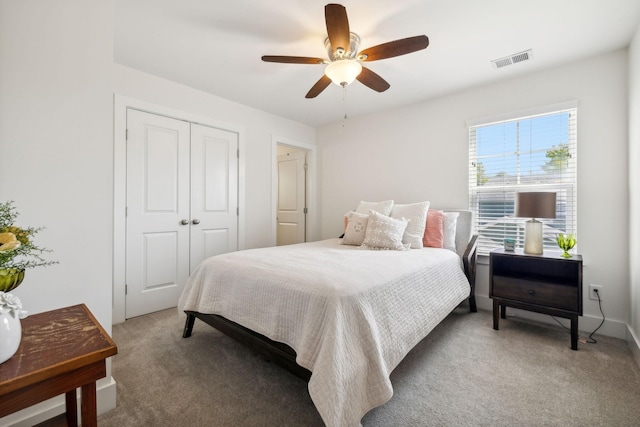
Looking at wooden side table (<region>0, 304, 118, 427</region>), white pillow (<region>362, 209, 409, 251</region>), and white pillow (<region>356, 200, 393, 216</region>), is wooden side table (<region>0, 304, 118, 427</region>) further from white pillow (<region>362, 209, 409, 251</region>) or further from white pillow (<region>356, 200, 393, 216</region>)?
white pillow (<region>356, 200, 393, 216</region>)

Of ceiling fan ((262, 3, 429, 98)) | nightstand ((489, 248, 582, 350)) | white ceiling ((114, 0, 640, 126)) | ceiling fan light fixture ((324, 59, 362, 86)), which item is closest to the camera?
ceiling fan ((262, 3, 429, 98))

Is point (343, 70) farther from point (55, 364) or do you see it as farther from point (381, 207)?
point (55, 364)

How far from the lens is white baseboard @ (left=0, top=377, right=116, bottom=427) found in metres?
1.29

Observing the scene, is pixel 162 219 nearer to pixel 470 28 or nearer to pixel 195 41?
pixel 195 41

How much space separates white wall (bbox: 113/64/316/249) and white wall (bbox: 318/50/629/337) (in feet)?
3.17

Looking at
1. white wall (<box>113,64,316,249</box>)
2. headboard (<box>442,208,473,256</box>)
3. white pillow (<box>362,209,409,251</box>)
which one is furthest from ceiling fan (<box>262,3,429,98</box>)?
headboard (<box>442,208,473,256</box>)

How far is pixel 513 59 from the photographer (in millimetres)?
2512

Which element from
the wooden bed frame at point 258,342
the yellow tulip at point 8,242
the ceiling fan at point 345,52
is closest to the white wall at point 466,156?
the ceiling fan at point 345,52

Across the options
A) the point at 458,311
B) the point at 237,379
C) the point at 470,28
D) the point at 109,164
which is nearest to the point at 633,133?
the point at 470,28

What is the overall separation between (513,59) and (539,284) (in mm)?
1987

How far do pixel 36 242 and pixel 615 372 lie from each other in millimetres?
3455

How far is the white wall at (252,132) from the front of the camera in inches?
120

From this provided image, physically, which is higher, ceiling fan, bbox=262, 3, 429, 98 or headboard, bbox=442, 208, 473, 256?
ceiling fan, bbox=262, 3, 429, 98

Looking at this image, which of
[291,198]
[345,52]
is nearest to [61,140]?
[345,52]
